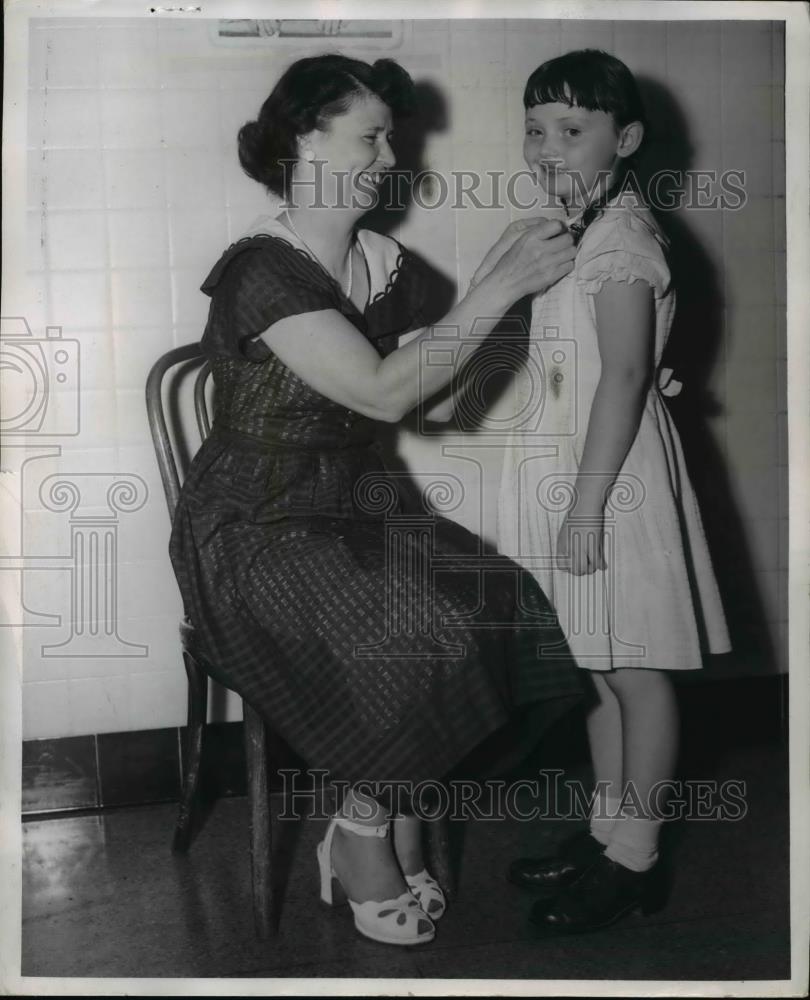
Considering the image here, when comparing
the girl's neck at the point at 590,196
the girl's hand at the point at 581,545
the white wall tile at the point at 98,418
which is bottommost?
the girl's hand at the point at 581,545

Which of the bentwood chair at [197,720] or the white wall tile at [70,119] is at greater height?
the white wall tile at [70,119]

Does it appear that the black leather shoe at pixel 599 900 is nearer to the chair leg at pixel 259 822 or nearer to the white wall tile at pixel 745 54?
the chair leg at pixel 259 822

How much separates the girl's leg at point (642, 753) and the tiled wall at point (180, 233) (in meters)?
0.41

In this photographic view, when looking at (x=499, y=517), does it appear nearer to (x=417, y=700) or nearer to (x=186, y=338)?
(x=417, y=700)

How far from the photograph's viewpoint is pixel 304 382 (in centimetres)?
155


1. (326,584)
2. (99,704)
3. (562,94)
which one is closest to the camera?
(326,584)

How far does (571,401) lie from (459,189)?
0.45 m

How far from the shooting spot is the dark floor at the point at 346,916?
59.6 inches

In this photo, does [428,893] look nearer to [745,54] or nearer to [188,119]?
[188,119]

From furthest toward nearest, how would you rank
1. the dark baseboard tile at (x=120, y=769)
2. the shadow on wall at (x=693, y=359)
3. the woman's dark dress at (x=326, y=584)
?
the dark baseboard tile at (x=120, y=769), the shadow on wall at (x=693, y=359), the woman's dark dress at (x=326, y=584)

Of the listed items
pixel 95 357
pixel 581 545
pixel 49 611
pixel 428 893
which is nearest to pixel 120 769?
pixel 49 611

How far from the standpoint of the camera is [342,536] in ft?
5.07

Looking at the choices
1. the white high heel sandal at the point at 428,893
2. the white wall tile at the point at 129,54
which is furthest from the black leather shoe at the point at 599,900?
the white wall tile at the point at 129,54

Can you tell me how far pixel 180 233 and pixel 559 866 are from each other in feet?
4.22
